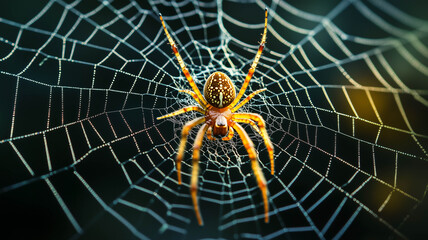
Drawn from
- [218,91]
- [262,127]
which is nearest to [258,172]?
[262,127]

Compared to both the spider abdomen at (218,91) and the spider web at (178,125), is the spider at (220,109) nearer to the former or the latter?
the spider abdomen at (218,91)

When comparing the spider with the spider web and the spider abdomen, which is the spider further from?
the spider web

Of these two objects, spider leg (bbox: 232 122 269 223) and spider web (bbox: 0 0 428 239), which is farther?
spider web (bbox: 0 0 428 239)

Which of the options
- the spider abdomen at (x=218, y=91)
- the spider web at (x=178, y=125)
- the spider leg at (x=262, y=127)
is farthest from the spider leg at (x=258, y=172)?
the spider web at (x=178, y=125)

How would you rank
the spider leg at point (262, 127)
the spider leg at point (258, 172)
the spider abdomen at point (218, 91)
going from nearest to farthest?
the spider leg at point (258, 172) → the spider leg at point (262, 127) → the spider abdomen at point (218, 91)

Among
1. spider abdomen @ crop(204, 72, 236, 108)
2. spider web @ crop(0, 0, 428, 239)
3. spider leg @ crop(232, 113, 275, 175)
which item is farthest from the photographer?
spider web @ crop(0, 0, 428, 239)

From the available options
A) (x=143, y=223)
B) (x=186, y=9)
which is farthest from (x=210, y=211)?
(x=186, y=9)

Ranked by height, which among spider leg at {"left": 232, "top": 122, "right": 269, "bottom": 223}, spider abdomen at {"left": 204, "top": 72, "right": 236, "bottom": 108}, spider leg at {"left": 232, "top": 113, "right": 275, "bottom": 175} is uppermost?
spider abdomen at {"left": 204, "top": 72, "right": 236, "bottom": 108}

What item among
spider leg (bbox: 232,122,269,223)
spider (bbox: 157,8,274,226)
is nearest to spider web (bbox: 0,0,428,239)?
spider (bbox: 157,8,274,226)
